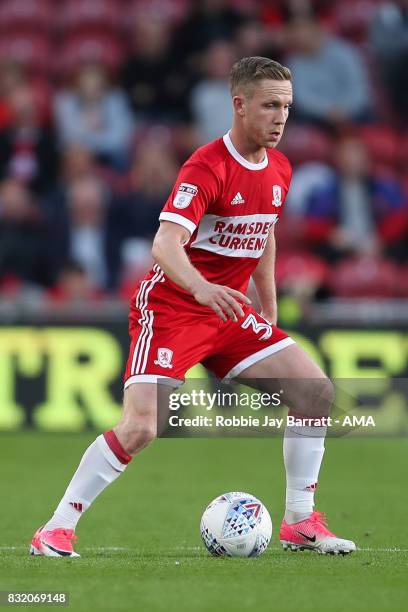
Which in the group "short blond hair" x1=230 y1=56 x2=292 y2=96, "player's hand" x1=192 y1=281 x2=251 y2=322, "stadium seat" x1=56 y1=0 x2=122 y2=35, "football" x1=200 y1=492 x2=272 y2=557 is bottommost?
"football" x1=200 y1=492 x2=272 y2=557

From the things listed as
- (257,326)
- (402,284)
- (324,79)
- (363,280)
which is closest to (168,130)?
(324,79)

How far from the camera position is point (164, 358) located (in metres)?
6.20

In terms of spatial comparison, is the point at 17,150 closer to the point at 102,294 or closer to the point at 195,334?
the point at 102,294

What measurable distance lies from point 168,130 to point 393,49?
2.90m

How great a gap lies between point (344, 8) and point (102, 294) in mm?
5699

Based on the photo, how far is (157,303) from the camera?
635 cm

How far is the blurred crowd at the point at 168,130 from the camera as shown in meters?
14.0

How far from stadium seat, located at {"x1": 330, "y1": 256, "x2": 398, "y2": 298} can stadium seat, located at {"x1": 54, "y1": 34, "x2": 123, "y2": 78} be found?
4.53 metres

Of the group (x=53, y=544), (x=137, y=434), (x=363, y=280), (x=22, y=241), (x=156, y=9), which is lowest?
(x=53, y=544)

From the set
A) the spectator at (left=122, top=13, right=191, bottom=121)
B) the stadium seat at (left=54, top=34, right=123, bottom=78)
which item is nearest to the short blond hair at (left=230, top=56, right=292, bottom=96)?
the spectator at (left=122, top=13, right=191, bottom=121)

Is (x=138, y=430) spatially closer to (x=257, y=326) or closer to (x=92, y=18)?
(x=257, y=326)

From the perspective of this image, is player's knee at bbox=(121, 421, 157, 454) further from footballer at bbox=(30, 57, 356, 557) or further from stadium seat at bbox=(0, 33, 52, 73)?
stadium seat at bbox=(0, 33, 52, 73)

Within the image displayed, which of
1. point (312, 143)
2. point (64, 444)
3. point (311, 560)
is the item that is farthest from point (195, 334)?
point (312, 143)

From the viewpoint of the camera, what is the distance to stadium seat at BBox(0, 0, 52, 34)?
17219 millimetres
